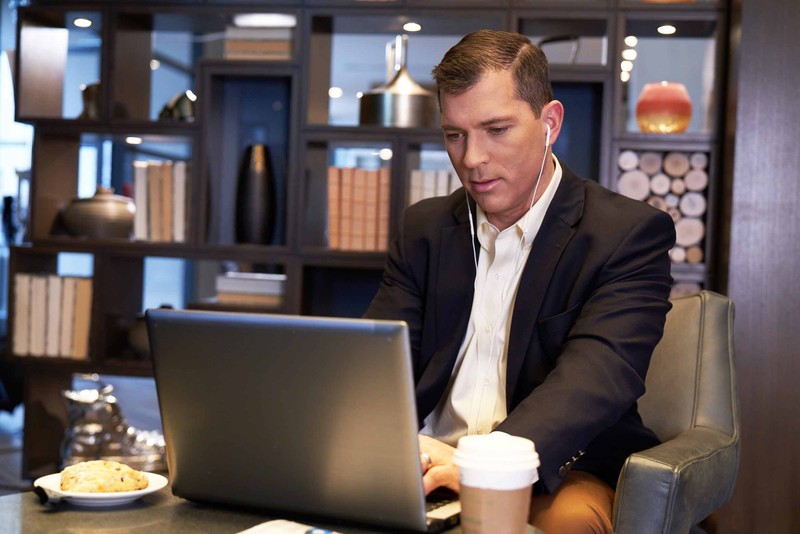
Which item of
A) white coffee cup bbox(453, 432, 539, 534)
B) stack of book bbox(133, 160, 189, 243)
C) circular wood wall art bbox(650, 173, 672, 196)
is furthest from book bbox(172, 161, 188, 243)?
white coffee cup bbox(453, 432, 539, 534)

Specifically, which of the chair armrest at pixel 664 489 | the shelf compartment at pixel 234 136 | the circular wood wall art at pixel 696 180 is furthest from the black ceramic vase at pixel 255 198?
the chair armrest at pixel 664 489

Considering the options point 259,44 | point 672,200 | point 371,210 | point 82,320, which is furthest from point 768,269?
point 82,320

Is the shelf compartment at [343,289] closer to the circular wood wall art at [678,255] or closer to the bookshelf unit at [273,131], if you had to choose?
the bookshelf unit at [273,131]

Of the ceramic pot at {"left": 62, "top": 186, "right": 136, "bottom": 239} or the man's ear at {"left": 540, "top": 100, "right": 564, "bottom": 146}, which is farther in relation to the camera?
the ceramic pot at {"left": 62, "top": 186, "right": 136, "bottom": 239}

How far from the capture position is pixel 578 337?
1.59 m

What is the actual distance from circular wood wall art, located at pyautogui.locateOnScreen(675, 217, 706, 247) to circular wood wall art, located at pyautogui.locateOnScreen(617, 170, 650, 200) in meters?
0.15

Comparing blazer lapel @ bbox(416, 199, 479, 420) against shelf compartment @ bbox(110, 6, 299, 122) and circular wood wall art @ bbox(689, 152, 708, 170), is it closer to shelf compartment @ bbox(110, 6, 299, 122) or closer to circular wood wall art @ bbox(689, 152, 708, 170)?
circular wood wall art @ bbox(689, 152, 708, 170)

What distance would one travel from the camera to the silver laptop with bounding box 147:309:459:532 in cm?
104

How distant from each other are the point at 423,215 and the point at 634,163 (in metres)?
1.37

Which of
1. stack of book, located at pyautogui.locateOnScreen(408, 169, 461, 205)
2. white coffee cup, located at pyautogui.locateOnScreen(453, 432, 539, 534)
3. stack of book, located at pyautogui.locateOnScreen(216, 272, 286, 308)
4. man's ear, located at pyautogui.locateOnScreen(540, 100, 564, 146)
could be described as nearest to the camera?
white coffee cup, located at pyautogui.locateOnScreen(453, 432, 539, 534)

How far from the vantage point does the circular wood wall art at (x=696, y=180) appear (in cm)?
309

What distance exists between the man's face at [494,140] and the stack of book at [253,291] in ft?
5.48

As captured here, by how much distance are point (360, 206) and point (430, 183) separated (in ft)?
0.80

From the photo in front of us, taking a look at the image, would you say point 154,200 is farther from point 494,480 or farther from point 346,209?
point 494,480
